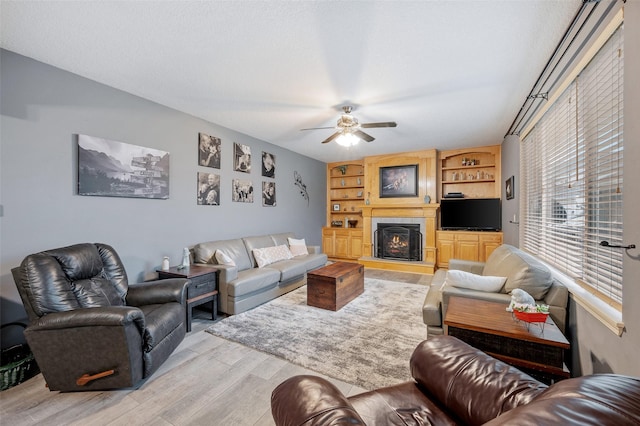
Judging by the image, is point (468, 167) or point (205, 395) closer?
point (205, 395)

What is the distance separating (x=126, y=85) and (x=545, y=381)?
444 cm

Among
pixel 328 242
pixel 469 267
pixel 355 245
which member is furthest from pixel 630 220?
pixel 328 242

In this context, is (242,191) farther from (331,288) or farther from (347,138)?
(331,288)

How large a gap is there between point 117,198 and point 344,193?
5.46m

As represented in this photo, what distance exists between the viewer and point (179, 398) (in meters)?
1.82

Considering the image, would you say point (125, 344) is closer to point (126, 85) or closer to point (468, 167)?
point (126, 85)

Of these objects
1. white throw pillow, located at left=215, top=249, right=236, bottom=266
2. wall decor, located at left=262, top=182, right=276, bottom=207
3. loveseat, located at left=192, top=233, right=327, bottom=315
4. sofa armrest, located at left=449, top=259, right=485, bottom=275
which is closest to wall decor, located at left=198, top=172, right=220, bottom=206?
loveseat, located at left=192, top=233, right=327, bottom=315

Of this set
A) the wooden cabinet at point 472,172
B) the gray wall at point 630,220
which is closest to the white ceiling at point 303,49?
the gray wall at point 630,220

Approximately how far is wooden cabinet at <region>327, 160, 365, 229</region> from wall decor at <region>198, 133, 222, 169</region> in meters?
3.82

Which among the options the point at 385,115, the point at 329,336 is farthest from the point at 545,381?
the point at 385,115

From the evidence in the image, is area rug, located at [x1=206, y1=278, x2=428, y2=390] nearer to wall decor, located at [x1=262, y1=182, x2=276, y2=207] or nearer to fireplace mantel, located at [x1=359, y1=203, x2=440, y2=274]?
fireplace mantel, located at [x1=359, y1=203, x2=440, y2=274]

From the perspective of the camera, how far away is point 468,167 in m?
5.78

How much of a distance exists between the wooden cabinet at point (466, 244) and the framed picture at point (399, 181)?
1179 millimetres

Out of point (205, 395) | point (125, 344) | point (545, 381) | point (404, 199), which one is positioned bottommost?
point (205, 395)
